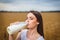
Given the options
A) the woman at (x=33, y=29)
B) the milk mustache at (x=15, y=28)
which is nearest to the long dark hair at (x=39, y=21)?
the woman at (x=33, y=29)

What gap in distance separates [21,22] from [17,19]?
1.8 inches

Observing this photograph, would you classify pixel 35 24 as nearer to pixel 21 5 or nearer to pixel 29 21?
pixel 29 21

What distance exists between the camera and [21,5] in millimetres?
1035

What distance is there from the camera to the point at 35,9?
1.03 metres

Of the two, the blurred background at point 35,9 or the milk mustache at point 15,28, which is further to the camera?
the blurred background at point 35,9

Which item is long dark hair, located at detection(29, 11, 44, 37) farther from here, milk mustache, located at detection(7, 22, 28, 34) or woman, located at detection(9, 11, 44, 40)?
milk mustache, located at detection(7, 22, 28, 34)

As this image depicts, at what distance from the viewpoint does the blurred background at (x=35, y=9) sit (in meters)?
1.03

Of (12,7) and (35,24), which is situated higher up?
(12,7)

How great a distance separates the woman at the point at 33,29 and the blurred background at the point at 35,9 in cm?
3

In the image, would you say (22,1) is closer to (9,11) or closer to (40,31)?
(9,11)

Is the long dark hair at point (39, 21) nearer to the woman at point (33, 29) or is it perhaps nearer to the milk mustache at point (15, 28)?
the woman at point (33, 29)

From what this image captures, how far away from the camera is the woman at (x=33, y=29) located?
1005 mm

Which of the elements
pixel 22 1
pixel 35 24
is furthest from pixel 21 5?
pixel 35 24

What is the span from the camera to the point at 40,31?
3.34 feet
